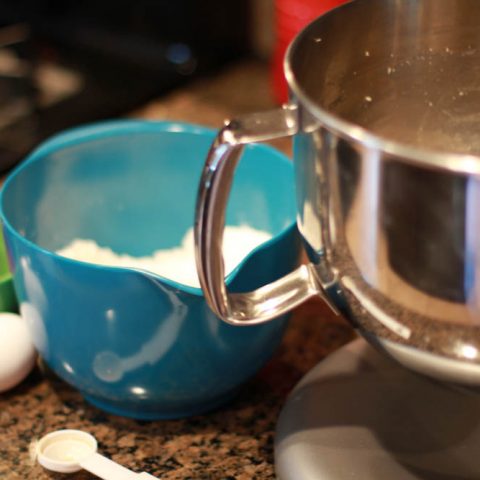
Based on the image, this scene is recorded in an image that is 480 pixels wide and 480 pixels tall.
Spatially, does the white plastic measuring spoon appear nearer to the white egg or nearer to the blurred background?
the white egg

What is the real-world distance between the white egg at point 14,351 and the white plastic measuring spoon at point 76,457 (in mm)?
63

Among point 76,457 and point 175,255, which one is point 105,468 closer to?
point 76,457

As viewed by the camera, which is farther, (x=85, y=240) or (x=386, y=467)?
(x=85, y=240)

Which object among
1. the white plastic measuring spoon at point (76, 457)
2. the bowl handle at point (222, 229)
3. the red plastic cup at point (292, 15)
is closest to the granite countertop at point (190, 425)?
the white plastic measuring spoon at point (76, 457)

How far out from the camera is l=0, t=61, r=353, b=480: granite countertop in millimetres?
651

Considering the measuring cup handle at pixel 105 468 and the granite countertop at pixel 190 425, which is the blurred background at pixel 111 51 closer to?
the granite countertop at pixel 190 425

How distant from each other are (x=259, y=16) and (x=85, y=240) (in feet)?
2.21

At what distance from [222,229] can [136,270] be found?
3.7 inches

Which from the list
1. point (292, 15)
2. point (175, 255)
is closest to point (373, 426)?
point (175, 255)

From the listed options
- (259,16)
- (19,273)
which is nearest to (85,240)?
(19,273)

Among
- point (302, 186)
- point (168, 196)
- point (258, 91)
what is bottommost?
point (258, 91)

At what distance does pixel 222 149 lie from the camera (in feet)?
1.62

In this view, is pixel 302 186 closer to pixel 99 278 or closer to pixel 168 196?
pixel 99 278

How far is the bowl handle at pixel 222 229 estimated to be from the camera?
1.62ft
